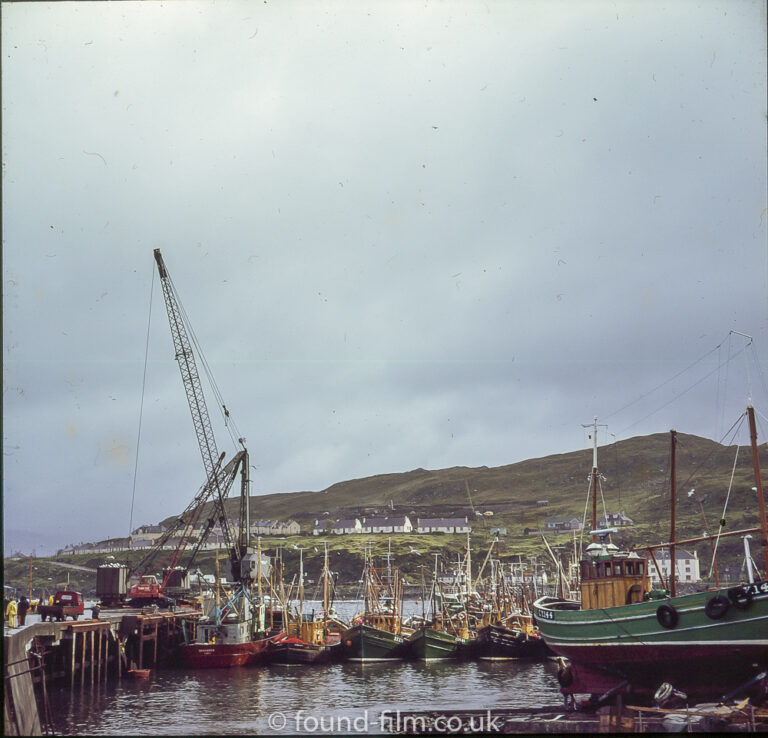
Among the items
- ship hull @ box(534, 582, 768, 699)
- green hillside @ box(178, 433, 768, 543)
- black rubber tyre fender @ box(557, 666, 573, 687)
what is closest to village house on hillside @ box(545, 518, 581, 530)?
green hillside @ box(178, 433, 768, 543)

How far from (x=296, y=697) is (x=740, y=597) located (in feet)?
77.2

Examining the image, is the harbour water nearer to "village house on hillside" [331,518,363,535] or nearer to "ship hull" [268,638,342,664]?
"ship hull" [268,638,342,664]

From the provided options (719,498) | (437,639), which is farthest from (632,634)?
(719,498)

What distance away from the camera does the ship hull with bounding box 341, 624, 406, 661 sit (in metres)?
57.5

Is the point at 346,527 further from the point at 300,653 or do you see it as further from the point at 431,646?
the point at 300,653

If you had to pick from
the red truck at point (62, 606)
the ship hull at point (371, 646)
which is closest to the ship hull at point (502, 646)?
the ship hull at point (371, 646)

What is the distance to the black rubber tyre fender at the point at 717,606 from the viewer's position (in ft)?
98.3

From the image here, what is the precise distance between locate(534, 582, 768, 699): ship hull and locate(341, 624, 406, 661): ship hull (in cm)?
2241

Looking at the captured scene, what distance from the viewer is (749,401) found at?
31812 mm

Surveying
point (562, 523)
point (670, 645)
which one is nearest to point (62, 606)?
point (670, 645)

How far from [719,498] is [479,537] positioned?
4966cm

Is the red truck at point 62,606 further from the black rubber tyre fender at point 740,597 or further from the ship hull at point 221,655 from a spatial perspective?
the black rubber tyre fender at point 740,597

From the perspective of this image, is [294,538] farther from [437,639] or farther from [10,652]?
[10,652]

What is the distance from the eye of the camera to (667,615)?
31.7m
